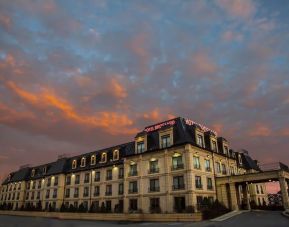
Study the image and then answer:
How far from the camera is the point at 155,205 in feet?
140

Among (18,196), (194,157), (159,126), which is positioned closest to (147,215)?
(194,157)

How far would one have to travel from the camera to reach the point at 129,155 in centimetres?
4894

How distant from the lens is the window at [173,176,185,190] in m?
40.7

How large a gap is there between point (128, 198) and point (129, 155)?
764cm

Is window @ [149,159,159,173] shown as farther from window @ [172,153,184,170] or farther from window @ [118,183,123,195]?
window @ [118,183,123,195]

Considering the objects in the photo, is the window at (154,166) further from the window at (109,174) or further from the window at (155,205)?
the window at (109,174)

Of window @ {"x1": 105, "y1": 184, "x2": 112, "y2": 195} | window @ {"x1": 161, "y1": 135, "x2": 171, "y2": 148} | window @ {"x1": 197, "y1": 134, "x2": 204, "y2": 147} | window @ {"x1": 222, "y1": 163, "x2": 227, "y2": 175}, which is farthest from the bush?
window @ {"x1": 105, "y1": 184, "x2": 112, "y2": 195}

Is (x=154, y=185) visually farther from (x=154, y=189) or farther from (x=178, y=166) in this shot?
(x=178, y=166)

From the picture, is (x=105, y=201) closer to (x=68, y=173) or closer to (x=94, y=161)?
(x=94, y=161)

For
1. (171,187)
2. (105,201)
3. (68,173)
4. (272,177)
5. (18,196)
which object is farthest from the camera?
(18,196)

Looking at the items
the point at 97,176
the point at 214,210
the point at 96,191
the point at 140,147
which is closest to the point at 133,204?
the point at 140,147

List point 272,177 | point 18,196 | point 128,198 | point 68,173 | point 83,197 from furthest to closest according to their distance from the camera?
point 18,196
point 68,173
point 83,197
point 128,198
point 272,177

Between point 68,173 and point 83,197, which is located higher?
point 68,173

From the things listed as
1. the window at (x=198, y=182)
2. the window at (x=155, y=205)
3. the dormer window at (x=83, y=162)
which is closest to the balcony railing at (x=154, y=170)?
the window at (x=155, y=205)
